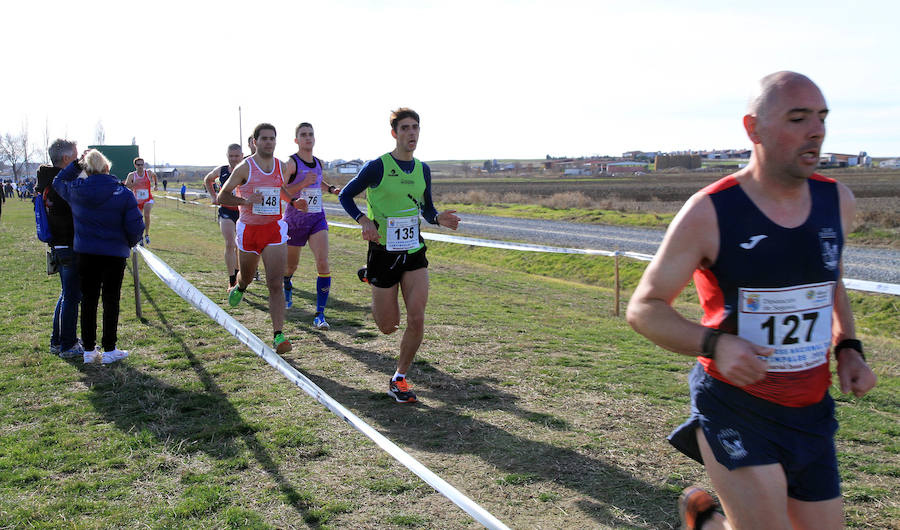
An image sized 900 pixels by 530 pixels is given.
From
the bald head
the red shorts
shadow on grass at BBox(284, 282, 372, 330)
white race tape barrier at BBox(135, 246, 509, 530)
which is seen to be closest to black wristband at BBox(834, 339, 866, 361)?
the bald head

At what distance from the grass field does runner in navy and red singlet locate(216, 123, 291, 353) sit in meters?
0.87

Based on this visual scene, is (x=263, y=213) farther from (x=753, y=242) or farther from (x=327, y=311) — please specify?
(x=753, y=242)

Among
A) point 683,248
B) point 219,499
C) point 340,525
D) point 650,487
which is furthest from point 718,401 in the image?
point 219,499

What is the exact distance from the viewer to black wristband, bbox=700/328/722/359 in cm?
233

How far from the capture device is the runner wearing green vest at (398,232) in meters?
5.69

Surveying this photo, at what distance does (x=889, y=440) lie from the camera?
16.6 ft

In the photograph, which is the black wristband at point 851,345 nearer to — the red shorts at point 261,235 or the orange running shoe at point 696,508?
the orange running shoe at point 696,508

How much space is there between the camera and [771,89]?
95.0 inches

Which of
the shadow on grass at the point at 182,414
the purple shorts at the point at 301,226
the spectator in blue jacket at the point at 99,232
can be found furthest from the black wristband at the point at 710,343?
the purple shorts at the point at 301,226

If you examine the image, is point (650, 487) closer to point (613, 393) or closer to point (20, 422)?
point (613, 393)

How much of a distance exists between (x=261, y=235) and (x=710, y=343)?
5.52 metres

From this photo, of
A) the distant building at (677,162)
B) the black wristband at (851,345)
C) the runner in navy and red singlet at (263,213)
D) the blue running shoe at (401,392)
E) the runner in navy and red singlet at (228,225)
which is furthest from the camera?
the distant building at (677,162)

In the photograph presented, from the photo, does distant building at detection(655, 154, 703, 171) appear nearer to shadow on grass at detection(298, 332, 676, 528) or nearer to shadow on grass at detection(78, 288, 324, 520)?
shadow on grass at detection(298, 332, 676, 528)

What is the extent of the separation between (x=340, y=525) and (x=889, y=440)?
4045mm
